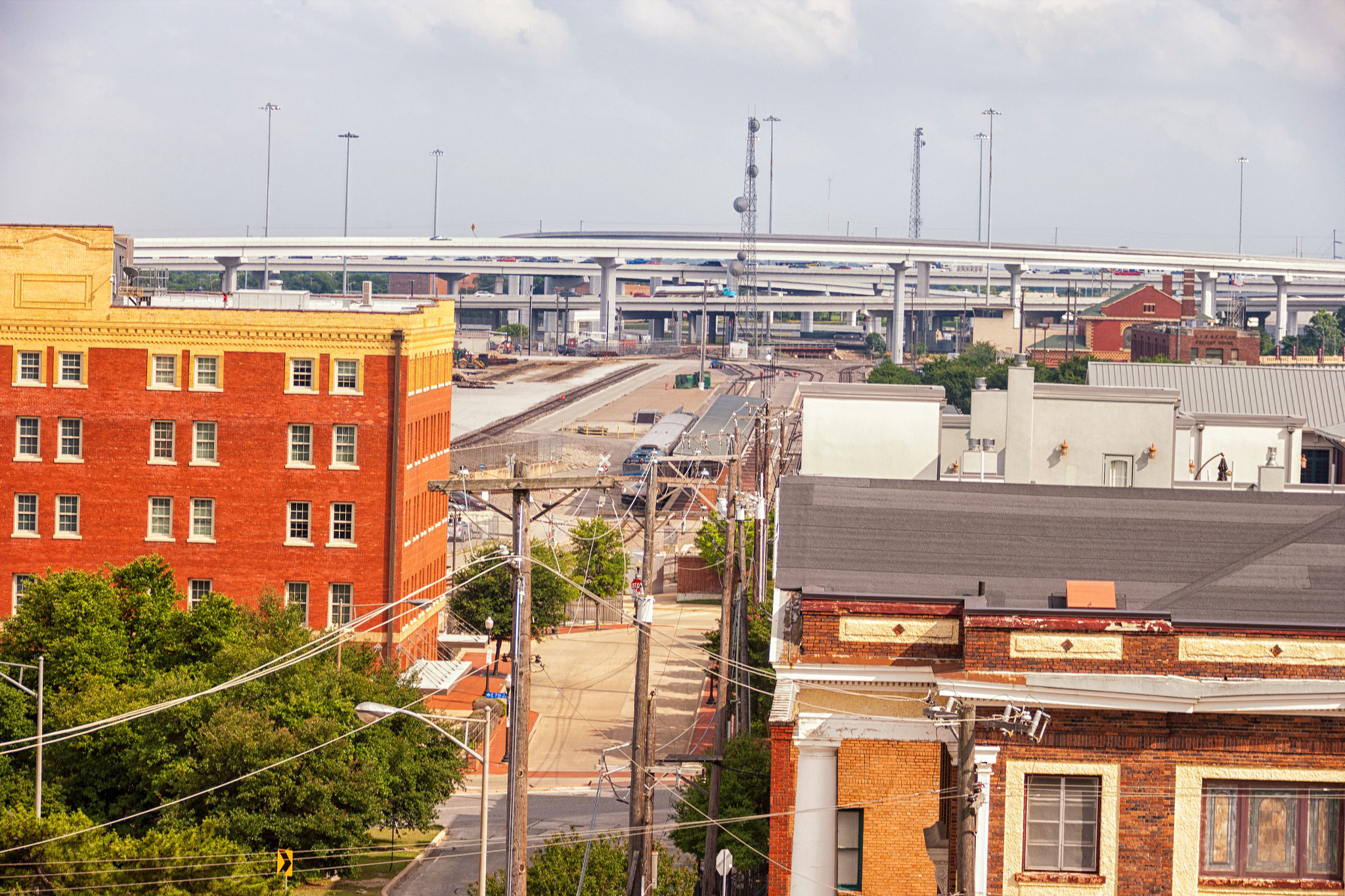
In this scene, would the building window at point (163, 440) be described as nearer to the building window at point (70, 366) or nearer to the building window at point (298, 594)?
the building window at point (70, 366)

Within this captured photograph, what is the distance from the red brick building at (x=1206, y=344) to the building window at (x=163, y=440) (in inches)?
4495

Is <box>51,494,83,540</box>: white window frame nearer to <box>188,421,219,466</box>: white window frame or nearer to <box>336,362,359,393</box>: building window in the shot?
<box>188,421,219,466</box>: white window frame

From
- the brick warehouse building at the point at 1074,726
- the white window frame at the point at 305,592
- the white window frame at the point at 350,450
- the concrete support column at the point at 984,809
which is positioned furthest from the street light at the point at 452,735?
the white window frame at the point at 350,450

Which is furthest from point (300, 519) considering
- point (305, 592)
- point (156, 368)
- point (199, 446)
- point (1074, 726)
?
point (1074, 726)

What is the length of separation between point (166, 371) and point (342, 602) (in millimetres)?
9840

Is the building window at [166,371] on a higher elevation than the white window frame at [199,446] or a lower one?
higher

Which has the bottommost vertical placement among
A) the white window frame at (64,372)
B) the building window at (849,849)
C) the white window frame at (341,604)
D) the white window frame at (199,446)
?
the white window frame at (341,604)

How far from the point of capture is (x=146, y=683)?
3819cm

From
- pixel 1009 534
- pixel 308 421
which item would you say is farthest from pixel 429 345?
pixel 1009 534

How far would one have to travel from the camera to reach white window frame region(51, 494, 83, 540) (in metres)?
51.3

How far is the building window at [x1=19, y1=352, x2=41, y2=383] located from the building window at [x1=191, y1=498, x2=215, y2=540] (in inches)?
278

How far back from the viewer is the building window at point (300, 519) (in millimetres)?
50625

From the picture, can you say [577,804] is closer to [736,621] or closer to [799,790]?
[736,621]

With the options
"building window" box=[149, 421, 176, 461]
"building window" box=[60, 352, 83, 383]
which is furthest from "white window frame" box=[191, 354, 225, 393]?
"building window" box=[60, 352, 83, 383]
